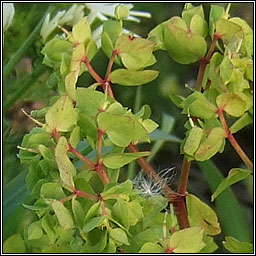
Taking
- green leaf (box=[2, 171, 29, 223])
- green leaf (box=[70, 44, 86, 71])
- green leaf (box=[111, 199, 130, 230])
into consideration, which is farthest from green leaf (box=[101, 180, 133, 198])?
green leaf (box=[2, 171, 29, 223])

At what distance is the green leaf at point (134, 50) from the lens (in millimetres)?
517

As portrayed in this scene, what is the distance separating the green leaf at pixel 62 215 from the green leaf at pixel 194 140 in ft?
0.34

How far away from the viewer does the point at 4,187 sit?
38.6 inches

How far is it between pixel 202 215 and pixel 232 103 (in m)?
0.09

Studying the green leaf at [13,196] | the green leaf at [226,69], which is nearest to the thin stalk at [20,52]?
the green leaf at [13,196]

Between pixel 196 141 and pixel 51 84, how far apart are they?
0.60ft

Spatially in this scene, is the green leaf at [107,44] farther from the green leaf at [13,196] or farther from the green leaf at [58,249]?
the green leaf at [13,196]

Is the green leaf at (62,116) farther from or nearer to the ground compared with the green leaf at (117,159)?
farther from the ground

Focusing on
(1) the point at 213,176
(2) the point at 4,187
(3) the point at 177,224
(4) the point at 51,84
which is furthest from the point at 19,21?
(3) the point at 177,224

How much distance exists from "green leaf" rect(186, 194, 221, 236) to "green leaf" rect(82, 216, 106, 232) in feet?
0.33

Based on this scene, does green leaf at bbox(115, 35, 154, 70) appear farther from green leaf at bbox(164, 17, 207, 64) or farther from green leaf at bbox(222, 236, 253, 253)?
green leaf at bbox(222, 236, 253, 253)

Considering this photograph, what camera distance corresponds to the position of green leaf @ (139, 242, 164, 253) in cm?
47

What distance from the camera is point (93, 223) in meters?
0.45

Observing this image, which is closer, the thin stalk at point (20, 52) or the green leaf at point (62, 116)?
the green leaf at point (62, 116)
